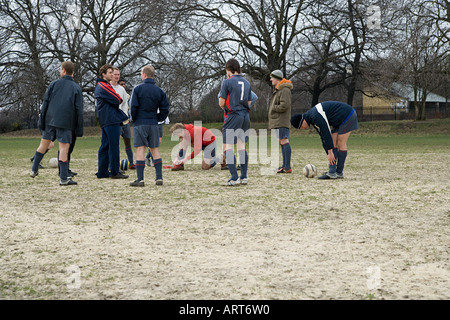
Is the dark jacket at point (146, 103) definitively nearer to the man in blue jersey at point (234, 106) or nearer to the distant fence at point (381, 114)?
the man in blue jersey at point (234, 106)

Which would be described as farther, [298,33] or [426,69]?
[298,33]

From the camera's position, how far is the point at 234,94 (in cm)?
802

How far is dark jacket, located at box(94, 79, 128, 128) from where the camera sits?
358 inches

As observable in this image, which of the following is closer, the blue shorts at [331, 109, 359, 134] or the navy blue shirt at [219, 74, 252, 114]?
the navy blue shirt at [219, 74, 252, 114]

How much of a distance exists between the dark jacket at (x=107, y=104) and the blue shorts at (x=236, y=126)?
2.10m

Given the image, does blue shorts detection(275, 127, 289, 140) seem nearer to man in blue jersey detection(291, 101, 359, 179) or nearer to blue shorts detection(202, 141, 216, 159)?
man in blue jersey detection(291, 101, 359, 179)

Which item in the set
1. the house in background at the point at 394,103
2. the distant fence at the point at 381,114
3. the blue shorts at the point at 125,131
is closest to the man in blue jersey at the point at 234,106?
the blue shorts at the point at 125,131

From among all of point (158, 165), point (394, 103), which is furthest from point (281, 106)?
point (394, 103)

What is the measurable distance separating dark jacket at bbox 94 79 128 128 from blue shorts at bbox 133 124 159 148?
45.3 inches

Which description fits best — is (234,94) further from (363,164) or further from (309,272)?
(363,164)

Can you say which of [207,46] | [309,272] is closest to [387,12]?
[207,46]

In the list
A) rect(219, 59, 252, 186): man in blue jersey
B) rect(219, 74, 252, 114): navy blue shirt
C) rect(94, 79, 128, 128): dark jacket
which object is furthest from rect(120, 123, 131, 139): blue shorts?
rect(219, 74, 252, 114): navy blue shirt

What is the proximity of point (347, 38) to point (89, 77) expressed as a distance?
20.0 m

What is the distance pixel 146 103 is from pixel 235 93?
1.36m
